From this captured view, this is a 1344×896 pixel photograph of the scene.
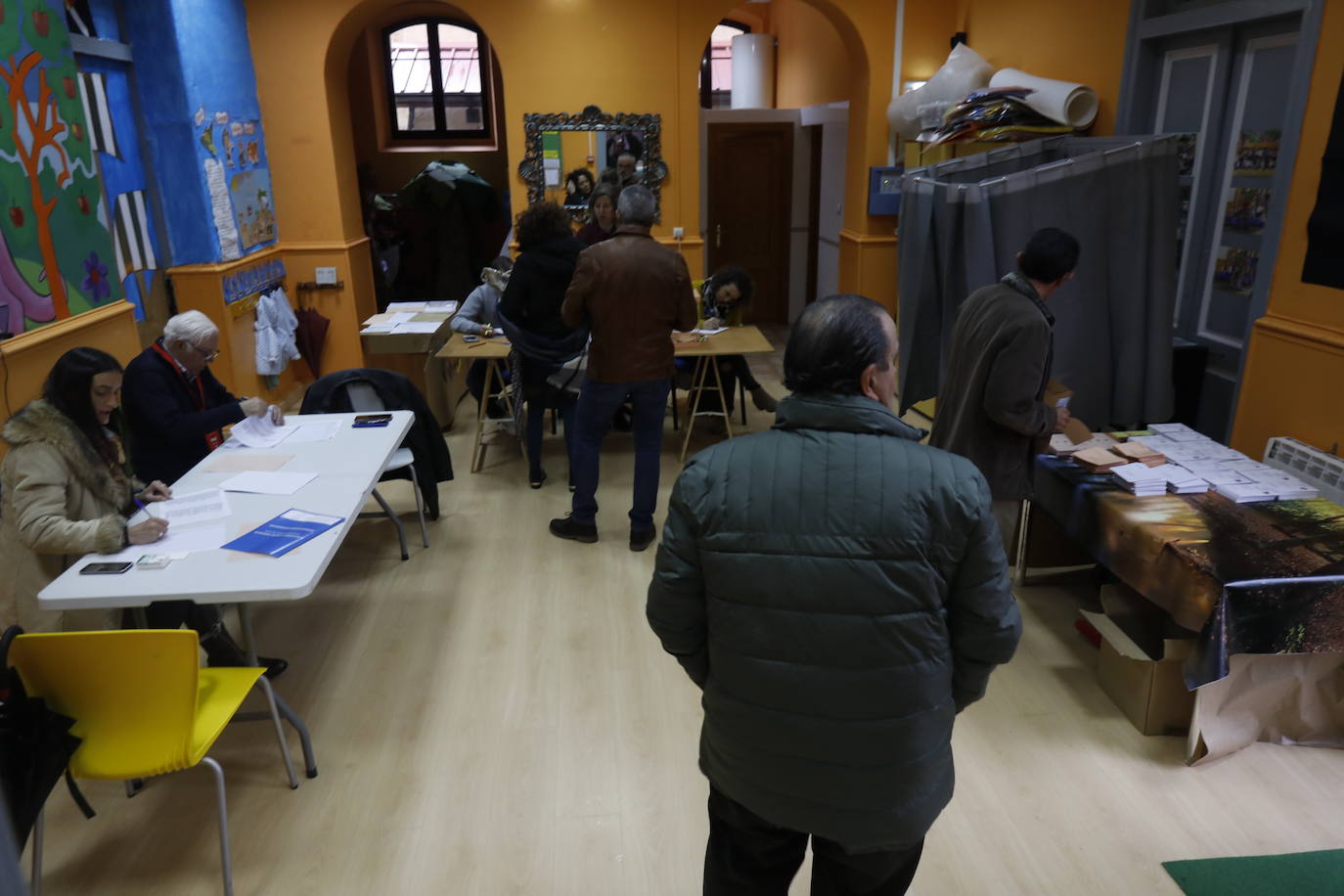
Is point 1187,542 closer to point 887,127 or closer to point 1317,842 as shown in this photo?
point 1317,842

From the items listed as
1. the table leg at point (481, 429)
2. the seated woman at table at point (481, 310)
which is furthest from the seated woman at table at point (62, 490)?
the seated woman at table at point (481, 310)

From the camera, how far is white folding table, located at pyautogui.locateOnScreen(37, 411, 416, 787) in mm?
2438

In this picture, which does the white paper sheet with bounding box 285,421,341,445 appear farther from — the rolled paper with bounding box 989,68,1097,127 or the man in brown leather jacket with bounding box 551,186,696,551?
the rolled paper with bounding box 989,68,1097,127

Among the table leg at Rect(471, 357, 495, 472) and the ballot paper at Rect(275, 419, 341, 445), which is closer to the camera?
the ballot paper at Rect(275, 419, 341, 445)

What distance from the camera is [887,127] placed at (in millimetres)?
7090

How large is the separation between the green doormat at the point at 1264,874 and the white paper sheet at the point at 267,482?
285 centimetres

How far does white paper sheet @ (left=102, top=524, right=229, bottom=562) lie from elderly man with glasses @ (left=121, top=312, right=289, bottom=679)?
55 centimetres

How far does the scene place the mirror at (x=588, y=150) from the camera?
695 cm

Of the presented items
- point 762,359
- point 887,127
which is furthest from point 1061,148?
point 762,359

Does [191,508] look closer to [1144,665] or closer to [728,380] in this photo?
[1144,665]

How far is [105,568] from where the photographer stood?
100 inches

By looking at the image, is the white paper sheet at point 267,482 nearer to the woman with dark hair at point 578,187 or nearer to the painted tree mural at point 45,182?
the painted tree mural at point 45,182

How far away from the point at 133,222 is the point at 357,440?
281cm

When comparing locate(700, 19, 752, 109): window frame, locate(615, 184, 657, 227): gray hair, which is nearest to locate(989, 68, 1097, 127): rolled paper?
locate(615, 184, 657, 227): gray hair
